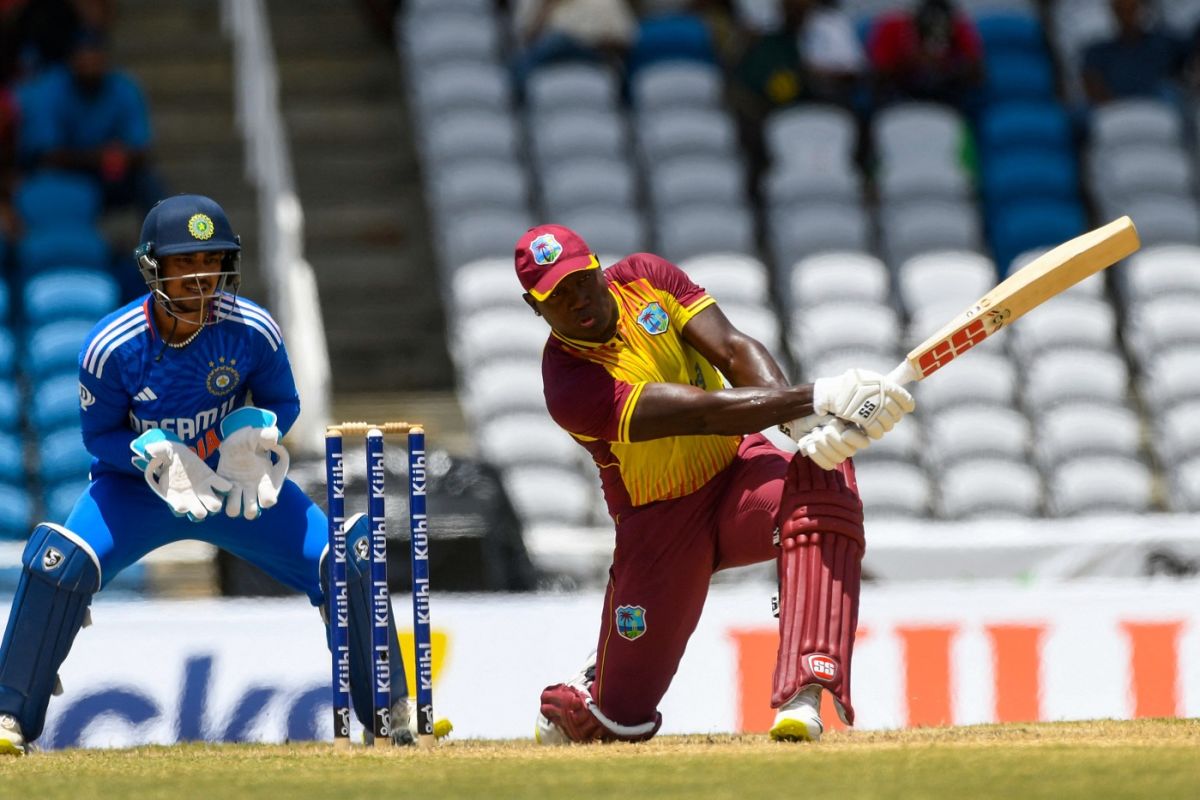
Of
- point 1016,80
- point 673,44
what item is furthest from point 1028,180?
point 673,44

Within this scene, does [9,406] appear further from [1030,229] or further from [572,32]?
[1030,229]

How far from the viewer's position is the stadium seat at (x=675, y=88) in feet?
41.6

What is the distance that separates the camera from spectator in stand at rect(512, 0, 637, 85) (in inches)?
500

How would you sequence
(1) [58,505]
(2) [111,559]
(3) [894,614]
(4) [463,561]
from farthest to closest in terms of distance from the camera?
(1) [58,505], (4) [463,561], (3) [894,614], (2) [111,559]

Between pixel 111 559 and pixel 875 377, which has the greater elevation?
pixel 875 377

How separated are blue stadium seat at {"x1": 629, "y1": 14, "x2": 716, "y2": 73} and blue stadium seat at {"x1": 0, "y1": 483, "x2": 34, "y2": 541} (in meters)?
4.75

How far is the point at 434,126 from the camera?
12508mm

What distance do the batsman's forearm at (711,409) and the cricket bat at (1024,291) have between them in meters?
0.32

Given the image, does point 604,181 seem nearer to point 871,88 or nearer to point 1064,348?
point 871,88

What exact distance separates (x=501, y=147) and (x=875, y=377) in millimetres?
7145

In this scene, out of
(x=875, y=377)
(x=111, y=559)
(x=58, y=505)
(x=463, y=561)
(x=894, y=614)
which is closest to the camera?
(x=875, y=377)

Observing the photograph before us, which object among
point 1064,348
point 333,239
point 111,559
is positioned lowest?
point 111,559

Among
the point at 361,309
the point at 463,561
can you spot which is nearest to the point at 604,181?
the point at 361,309

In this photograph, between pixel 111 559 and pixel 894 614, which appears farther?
pixel 894 614
